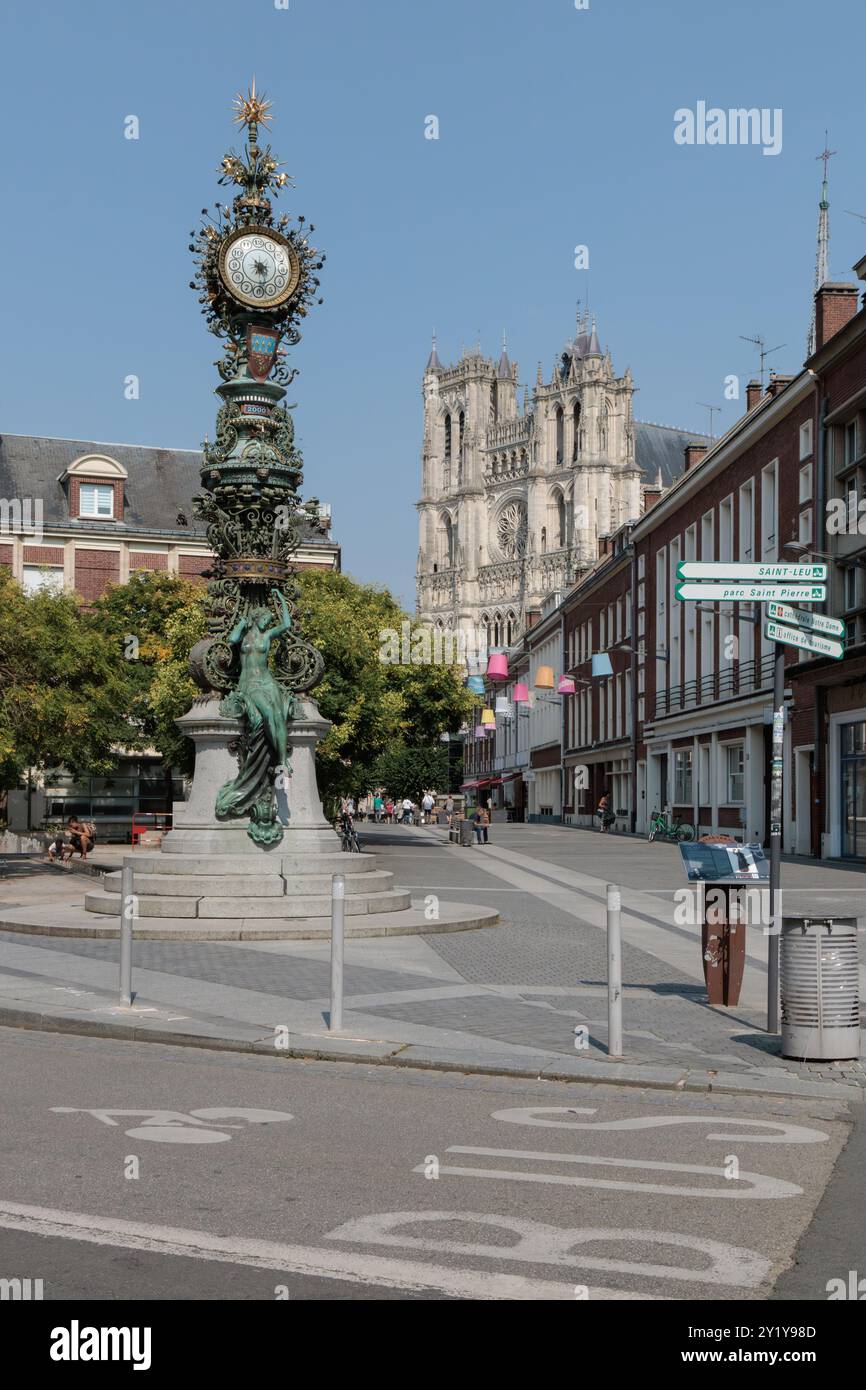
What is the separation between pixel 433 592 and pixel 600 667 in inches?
4550

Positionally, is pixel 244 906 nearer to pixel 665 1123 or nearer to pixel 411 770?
pixel 665 1123

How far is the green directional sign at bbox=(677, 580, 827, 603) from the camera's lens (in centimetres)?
1034

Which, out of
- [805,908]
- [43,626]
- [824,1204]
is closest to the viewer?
[824,1204]

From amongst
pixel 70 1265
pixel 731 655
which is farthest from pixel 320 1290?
pixel 731 655

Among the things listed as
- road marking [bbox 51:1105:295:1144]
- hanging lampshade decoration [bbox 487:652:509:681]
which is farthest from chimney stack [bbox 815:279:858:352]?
road marking [bbox 51:1105:295:1144]

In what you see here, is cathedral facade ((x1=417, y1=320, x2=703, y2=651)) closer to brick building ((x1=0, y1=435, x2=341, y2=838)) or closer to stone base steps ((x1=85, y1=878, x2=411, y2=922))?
brick building ((x1=0, y1=435, x2=341, y2=838))

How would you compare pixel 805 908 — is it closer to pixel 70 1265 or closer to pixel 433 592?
pixel 70 1265

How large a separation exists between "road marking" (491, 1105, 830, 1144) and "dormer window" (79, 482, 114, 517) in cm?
5443

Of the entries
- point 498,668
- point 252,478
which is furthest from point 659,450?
point 252,478

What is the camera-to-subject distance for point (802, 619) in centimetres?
1046

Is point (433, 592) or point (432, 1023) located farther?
point (433, 592)

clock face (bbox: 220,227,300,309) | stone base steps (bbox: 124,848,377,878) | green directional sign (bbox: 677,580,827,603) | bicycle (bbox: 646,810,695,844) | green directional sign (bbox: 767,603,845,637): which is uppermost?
clock face (bbox: 220,227,300,309)

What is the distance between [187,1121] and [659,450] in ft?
543

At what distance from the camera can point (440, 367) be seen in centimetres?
18025
